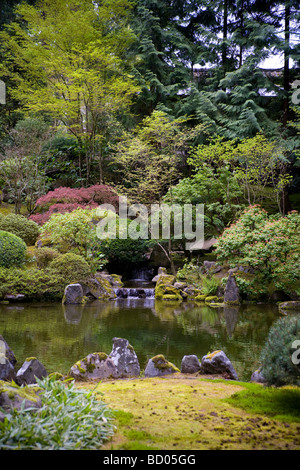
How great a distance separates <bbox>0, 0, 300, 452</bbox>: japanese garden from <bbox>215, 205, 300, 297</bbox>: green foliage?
0.06 m

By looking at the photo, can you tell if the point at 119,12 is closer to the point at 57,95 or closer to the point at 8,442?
the point at 57,95

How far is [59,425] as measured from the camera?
2.23 meters

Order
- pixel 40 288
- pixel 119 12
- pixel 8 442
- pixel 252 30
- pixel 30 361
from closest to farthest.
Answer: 1. pixel 8 442
2. pixel 30 361
3. pixel 40 288
4. pixel 252 30
5. pixel 119 12

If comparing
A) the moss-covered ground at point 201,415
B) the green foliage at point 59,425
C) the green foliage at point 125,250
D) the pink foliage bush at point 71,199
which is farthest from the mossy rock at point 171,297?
the green foliage at point 59,425

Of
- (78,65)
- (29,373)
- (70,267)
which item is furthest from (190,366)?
(78,65)

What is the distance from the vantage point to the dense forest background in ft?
49.9

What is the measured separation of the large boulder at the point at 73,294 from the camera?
32.4 feet

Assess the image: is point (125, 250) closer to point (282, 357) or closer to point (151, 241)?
point (151, 241)

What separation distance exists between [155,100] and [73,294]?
13.5m

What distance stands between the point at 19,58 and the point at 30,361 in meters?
20.2

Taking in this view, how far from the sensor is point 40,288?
32.1ft

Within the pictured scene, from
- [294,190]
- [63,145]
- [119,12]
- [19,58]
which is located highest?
[119,12]

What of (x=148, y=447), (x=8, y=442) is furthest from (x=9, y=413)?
(x=148, y=447)

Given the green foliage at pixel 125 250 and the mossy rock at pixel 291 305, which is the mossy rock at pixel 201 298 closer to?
the mossy rock at pixel 291 305
